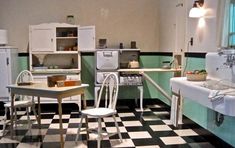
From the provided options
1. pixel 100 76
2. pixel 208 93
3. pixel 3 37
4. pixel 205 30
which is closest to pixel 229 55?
pixel 208 93

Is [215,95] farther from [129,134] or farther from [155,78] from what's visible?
[155,78]

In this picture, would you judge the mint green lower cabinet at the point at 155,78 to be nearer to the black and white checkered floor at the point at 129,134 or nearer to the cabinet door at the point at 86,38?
the black and white checkered floor at the point at 129,134

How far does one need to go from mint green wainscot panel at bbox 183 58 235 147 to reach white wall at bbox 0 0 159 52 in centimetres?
175

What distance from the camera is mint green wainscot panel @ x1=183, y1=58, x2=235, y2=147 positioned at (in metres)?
2.94

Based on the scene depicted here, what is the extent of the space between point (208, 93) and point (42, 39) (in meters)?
3.45

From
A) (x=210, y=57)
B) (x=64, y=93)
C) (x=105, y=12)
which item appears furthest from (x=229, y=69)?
(x=105, y=12)

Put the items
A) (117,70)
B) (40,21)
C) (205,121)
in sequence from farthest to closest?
(40,21)
(117,70)
(205,121)

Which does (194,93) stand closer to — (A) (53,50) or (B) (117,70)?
(B) (117,70)

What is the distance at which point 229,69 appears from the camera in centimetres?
279

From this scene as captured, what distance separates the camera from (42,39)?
4.94 meters

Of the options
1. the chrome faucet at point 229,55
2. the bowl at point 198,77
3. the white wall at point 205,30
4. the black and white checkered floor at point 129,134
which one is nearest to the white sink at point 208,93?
the bowl at point 198,77

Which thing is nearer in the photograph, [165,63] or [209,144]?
[209,144]

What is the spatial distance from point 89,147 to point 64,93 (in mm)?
716

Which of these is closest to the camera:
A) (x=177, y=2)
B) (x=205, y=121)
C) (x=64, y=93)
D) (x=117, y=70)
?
(x=64, y=93)
